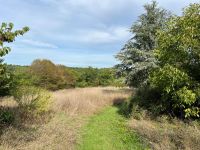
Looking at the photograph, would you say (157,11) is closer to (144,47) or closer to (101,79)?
(144,47)

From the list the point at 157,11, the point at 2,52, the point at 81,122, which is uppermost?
the point at 157,11

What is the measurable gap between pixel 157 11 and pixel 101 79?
27.5m

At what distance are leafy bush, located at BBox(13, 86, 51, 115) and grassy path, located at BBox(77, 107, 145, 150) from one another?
263 cm

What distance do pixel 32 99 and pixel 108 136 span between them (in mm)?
5199

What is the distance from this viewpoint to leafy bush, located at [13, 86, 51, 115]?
706 inches

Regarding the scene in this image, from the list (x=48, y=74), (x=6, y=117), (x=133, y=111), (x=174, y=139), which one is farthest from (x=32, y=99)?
(x=48, y=74)

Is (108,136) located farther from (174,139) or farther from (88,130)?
(174,139)

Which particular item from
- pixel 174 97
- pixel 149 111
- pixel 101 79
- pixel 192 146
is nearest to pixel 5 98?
pixel 149 111

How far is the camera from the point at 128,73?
29.6 metres

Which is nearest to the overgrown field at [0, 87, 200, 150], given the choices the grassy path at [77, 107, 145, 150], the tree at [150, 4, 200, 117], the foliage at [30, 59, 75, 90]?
the grassy path at [77, 107, 145, 150]

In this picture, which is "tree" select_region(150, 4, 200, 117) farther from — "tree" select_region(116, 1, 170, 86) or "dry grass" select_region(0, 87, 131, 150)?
"tree" select_region(116, 1, 170, 86)

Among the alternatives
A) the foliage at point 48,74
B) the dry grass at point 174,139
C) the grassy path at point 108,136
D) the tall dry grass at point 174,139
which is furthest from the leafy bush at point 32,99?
the foliage at point 48,74

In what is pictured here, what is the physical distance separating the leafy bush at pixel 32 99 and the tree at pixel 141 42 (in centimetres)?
1043

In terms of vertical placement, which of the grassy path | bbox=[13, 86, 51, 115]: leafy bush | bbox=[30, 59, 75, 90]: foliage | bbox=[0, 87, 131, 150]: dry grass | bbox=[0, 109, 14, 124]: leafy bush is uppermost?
bbox=[30, 59, 75, 90]: foliage
